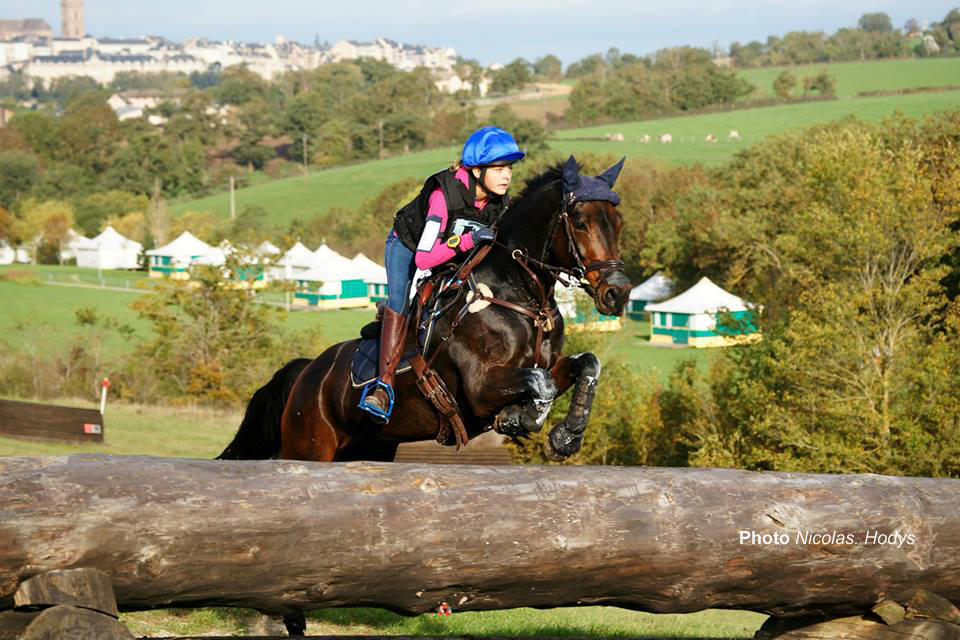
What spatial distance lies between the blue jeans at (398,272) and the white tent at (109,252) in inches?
3686

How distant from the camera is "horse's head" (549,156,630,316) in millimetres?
6777

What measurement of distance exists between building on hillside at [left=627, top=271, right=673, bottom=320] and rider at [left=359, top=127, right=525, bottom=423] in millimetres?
65329

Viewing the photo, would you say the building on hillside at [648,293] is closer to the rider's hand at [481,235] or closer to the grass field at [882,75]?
the grass field at [882,75]

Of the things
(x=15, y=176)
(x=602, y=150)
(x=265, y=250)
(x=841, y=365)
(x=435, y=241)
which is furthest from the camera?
(x=15, y=176)

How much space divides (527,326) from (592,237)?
0.68 m

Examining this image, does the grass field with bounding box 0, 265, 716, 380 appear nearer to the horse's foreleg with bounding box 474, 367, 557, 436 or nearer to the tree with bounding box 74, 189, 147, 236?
the tree with bounding box 74, 189, 147, 236

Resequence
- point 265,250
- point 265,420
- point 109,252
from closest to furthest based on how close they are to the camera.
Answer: point 265,420 → point 265,250 → point 109,252

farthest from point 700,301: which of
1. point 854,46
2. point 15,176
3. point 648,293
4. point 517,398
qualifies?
point 854,46

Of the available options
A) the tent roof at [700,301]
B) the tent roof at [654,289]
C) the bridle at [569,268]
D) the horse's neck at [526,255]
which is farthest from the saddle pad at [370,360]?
the tent roof at [654,289]

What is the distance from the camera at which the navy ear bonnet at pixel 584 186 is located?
276 inches

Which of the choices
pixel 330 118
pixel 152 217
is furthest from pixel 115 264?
pixel 330 118

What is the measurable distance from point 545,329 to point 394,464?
83.2 inches

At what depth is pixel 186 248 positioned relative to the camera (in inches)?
→ 3438

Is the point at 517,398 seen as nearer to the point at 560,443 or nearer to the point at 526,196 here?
the point at 560,443
